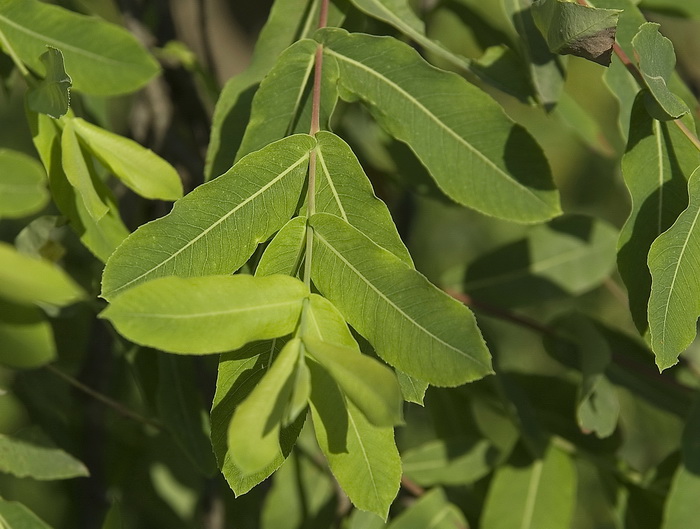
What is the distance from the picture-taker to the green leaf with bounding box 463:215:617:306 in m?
1.25

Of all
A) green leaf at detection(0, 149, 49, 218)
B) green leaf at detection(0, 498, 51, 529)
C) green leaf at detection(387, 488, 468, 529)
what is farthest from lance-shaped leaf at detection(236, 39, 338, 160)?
green leaf at detection(387, 488, 468, 529)

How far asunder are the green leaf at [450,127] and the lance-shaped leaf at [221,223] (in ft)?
0.40

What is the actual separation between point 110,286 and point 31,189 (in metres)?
0.26

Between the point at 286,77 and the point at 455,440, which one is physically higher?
the point at 286,77

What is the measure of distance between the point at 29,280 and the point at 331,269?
0.23 m

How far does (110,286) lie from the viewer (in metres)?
0.58

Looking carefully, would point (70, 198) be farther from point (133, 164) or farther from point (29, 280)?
point (29, 280)

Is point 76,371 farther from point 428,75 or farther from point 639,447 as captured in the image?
point 639,447

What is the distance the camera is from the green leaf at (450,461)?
3.59 feet

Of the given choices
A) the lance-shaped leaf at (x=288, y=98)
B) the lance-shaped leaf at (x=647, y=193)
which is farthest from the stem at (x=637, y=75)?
the lance-shaped leaf at (x=288, y=98)

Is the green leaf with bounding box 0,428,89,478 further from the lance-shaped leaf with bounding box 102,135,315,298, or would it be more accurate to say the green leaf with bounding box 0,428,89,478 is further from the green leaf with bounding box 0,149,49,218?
the lance-shaped leaf with bounding box 102,135,315,298

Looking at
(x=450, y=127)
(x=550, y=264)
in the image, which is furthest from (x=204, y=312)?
(x=550, y=264)

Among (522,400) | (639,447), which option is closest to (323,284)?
(522,400)

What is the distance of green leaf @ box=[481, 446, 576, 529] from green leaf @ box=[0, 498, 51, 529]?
0.55m
